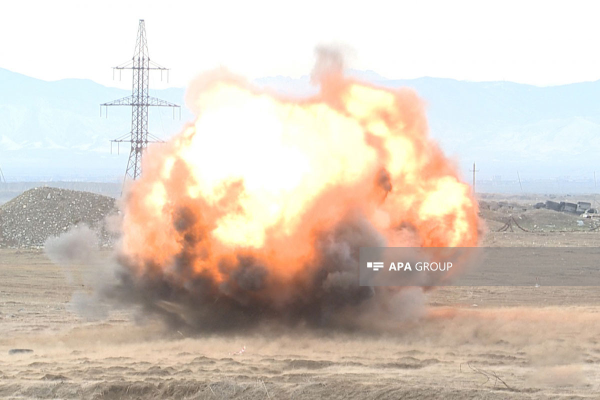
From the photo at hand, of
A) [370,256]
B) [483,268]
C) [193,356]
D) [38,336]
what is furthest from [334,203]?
[483,268]

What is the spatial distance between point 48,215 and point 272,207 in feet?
137

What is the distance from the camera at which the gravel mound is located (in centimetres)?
6844

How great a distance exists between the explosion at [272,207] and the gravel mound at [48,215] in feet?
116

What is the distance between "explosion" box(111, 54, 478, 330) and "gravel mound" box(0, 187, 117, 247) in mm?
35487

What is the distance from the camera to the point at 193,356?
2942 centimetres

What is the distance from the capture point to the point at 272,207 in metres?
31.9
